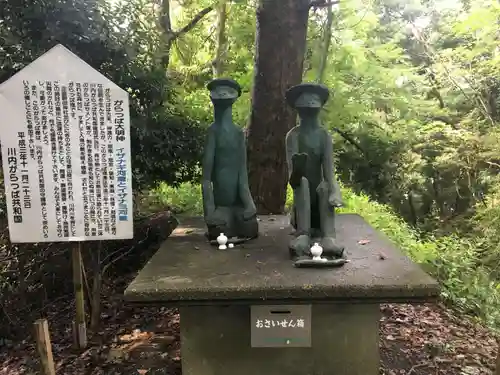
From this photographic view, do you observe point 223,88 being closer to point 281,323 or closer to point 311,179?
point 311,179

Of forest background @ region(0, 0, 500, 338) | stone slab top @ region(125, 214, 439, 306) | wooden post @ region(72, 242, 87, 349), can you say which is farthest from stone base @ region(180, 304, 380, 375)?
forest background @ region(0, 0, 500, 338)

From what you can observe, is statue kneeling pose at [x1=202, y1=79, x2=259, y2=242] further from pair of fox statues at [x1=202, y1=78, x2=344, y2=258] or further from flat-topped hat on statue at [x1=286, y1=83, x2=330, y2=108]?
flat-topped hat on statue at [x1=286, y1=83, x2=330, y2=108]

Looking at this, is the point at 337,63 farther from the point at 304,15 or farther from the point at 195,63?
the point at 195,63

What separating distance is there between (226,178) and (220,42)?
4.90 metres

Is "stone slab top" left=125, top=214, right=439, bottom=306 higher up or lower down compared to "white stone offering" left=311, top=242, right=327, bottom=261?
lower down

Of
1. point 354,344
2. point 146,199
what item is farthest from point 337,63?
point 354,344

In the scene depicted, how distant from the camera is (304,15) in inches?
177

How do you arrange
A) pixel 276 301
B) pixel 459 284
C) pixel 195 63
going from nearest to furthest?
pixel 276 301, pixel 459 284, pixel 195 63

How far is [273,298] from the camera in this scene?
94.0 inches

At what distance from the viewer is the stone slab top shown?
236 cm

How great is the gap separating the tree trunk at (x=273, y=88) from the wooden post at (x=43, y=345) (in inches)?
103

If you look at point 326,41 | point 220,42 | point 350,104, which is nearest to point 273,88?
point 326,41

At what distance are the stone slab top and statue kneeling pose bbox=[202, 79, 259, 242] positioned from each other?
0.18 metres

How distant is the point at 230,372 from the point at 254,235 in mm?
1002
